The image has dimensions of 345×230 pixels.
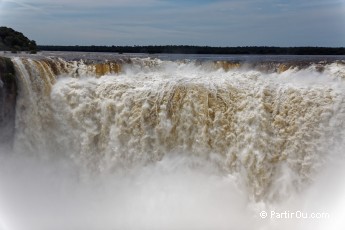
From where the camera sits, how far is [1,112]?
37.1ft

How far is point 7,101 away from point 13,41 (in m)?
14.1

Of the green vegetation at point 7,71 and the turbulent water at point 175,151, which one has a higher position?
the green vegetation at point 7,71

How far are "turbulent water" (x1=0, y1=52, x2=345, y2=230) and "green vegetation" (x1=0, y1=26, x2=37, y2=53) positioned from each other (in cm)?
1209

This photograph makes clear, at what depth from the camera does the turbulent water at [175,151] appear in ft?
34.4

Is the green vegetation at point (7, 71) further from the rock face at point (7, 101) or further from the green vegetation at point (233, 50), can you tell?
the green vegetation at point (233, 50)

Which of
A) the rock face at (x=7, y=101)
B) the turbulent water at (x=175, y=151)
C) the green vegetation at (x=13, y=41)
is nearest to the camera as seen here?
the turbulent water at (x=175, y=151)

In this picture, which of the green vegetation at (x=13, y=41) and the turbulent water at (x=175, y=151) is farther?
the green vegetation at (x=13, y=41)

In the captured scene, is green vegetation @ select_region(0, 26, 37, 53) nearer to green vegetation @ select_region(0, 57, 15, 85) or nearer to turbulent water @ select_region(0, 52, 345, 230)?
green vegetation @ select_region(0, 57, 15, 85)

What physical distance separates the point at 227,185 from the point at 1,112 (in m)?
5.48

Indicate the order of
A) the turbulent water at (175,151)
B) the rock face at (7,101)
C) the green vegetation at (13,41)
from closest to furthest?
the turbulent water at (175,151), the rock face at (7,101), the green vegetation at (13,41)

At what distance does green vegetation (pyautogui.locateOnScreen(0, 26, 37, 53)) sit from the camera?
23.3 metres

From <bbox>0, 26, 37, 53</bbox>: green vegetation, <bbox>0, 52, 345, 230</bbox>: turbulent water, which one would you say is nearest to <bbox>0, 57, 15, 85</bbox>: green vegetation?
<bbox>0, 52, 345, 230</bbox>: turbulent water

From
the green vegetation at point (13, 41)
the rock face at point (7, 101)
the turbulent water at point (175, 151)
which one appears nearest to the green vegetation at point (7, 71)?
the rock face at point (7, 101)

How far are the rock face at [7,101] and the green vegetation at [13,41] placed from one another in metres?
11.7
